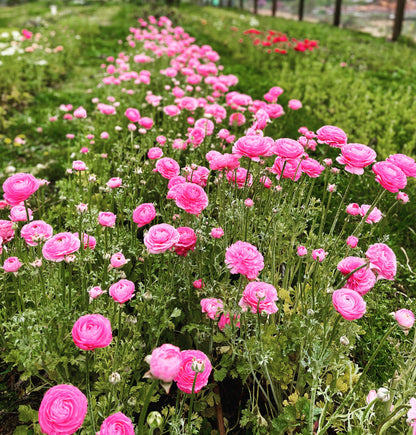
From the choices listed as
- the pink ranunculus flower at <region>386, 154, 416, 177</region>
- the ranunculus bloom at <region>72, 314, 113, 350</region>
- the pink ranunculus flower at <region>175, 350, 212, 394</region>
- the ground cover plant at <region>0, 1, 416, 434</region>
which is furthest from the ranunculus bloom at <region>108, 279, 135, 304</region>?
the pink ranunculus flower at <region>386, 154, 416, 177</region>

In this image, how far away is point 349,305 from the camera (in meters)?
1.17

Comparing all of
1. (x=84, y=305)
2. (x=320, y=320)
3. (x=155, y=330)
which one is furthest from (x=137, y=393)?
(x=320, y=320)

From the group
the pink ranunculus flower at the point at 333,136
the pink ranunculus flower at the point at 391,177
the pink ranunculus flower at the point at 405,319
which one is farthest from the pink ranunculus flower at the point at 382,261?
the pink ranunculus flower at the point at 333,136

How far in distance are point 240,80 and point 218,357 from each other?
17.3 feet

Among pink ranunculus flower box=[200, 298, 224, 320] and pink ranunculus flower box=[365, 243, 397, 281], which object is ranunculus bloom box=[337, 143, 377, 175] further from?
pink ranunculus flower box=[200, 298, 224, 320]

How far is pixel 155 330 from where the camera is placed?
5.31 ft

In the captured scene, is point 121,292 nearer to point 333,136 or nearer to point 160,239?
point 160,239

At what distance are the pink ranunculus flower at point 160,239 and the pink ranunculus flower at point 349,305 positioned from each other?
1.94ft

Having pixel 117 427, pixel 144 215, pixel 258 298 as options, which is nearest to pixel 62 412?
pixel 117 427

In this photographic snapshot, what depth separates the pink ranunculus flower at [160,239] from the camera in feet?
4.27

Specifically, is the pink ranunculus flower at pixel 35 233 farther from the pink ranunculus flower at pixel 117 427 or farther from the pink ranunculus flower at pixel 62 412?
the pink ranunculus flower at pixel 117 427

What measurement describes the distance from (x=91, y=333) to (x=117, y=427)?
0.28 metres

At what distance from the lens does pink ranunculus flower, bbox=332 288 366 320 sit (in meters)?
1.15

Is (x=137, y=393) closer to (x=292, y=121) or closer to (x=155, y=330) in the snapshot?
(x=155, y=330)
